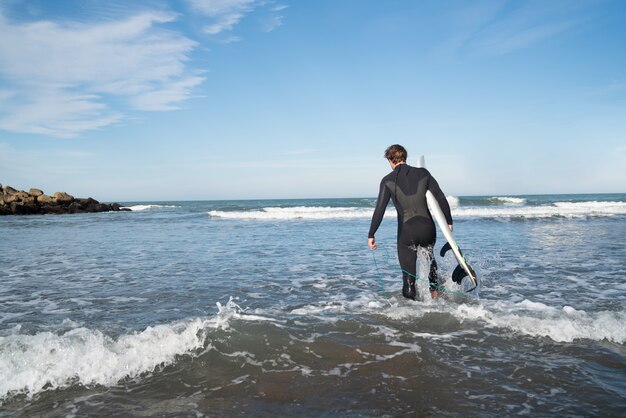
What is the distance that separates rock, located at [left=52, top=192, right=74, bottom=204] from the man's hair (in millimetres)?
41583

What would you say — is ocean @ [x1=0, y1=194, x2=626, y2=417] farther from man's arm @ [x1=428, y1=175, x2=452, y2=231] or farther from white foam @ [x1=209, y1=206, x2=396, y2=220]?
white foam @ [x1=209, y1=206, x2=396, y2=220]

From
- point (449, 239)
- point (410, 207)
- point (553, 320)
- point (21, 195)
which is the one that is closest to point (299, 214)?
point (449, 239)

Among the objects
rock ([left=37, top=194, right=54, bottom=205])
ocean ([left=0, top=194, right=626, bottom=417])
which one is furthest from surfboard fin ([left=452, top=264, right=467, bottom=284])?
rock ([left=37, top=194, right=54, bottom=205])

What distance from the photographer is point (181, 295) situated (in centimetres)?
646

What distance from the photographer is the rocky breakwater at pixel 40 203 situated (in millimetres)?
34531

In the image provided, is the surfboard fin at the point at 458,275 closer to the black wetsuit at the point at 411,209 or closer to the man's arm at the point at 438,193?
the black wetsuit at the point at 411,209

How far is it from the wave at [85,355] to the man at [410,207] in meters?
2.89

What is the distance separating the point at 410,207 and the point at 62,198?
4239cm

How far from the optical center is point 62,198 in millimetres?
39031

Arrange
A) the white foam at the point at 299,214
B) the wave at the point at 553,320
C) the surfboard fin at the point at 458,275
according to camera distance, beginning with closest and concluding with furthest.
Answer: the wave at the point at 553,320, the surfboard fin at the point at 458,275, the white foam at the point at 299,214

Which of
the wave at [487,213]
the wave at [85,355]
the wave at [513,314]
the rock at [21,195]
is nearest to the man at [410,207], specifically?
the wave at [513,314]

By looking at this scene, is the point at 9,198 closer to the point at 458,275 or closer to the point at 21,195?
the point at 21,195

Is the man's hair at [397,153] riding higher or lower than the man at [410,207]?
higher

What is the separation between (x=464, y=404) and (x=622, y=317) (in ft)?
10.2
